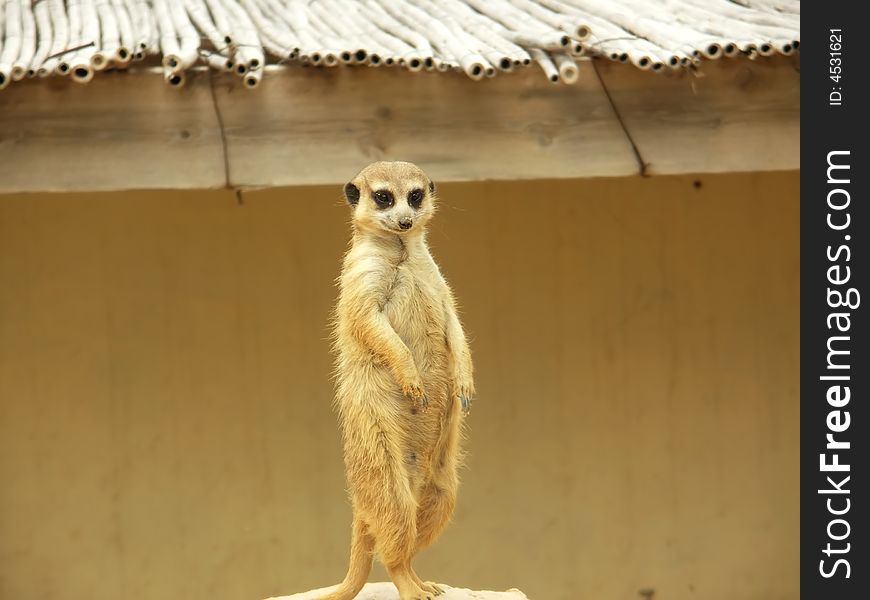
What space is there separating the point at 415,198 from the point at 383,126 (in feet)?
3.40

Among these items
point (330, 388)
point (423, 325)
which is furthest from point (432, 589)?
point (330, 388)

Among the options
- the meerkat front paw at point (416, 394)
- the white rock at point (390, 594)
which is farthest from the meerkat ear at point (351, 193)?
the white rock at point (390, 594)

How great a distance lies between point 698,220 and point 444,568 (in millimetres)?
1972

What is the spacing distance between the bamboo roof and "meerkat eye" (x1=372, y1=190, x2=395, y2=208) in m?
1.00

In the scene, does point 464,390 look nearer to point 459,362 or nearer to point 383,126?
point 459,362

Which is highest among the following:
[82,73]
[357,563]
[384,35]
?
[384,35]

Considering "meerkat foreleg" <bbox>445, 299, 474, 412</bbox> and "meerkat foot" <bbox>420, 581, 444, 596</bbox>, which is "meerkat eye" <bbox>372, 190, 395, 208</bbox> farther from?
"meerkat foot" <bbox>420, 581, 444, 596</bbox>

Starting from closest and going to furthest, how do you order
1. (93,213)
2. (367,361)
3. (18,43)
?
(367,361) → (18,43) → (93,213)

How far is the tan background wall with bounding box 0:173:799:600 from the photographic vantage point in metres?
5.88

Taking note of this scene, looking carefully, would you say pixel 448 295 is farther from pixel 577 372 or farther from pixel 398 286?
pixel 577 372

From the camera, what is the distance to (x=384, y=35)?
462 centimetres

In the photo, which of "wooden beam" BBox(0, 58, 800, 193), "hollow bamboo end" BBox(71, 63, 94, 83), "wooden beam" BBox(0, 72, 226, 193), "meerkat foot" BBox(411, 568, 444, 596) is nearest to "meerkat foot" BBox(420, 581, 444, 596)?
"meerkat foot" BBox(411, 568, 444, 596)

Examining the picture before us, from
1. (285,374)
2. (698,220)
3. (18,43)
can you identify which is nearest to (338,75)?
(18,43)

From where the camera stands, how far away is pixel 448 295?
362cm
